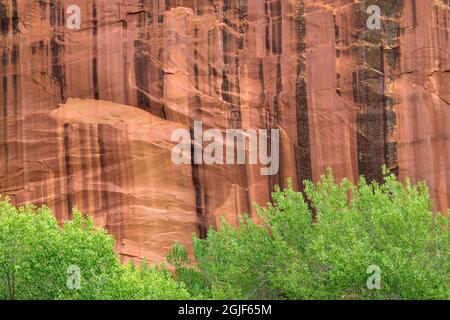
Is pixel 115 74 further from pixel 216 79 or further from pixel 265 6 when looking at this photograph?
pixel 265 6

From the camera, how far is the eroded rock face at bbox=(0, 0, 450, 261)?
117 feet

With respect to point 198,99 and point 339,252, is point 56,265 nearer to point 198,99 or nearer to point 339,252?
point 339,252

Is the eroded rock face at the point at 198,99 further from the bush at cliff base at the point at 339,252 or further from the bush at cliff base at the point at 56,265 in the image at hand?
the bush at cliff base at the point at 56,265

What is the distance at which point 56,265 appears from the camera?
87.1 ft

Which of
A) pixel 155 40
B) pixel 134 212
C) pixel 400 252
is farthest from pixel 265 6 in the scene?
pixel 400 252

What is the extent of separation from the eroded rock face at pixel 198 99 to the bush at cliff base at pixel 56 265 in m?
9.09

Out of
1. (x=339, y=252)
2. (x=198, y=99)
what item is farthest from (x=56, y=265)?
(x=198, y=99)

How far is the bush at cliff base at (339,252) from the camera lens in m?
26.8

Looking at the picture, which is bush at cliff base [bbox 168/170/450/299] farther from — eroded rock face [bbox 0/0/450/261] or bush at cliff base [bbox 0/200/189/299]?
eroded rock face [bbox 0/0/450/261]

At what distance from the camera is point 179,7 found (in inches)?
1459

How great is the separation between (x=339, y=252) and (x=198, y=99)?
11170 mm

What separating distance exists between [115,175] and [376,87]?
10402 millimetres

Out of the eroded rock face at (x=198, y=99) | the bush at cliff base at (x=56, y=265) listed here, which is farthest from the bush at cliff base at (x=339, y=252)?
the eroded rock face at (x=198, y=99)

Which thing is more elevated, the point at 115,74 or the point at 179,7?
the point at 179,7
